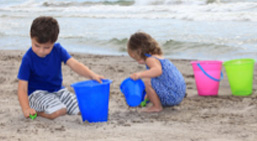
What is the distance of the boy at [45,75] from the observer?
3113 mm

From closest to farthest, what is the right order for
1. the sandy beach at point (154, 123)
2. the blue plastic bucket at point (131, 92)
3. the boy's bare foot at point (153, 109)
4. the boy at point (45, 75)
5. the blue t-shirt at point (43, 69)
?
the sandy beach at point (154, 123), the boy at point (45, 75), the blue t-shirt at point (43, 69), the boy's bare foot at point (153, 109), the blue plastic bucket at point (131, 92)

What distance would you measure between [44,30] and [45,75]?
502mm

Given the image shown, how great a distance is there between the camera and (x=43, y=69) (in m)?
3.34

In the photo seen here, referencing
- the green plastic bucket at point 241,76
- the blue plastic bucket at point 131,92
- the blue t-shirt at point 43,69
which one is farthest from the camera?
the green plastic bucket at point 241,76

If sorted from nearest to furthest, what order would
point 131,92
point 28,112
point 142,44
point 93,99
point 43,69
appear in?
point 93,99
point 28,112
point 43,69
point 142,44
point 131,92

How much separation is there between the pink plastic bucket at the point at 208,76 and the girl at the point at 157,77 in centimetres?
50

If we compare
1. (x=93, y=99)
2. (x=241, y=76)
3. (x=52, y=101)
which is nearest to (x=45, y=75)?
(x=52, y=101)

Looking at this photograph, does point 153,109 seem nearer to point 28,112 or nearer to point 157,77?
point 157,77

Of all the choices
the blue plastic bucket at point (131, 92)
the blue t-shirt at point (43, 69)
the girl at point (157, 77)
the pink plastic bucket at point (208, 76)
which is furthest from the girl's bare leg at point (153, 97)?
the blue t-shirt at point (43, 69)

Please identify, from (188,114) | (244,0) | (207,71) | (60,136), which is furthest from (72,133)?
(244,0)

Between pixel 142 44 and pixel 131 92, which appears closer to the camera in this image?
pixel 142 44

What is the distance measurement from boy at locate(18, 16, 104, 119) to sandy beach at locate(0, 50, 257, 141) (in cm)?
11

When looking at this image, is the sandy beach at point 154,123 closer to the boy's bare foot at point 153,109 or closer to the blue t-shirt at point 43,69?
the boy's bare foot at point 153,109

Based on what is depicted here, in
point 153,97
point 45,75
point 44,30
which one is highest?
point 44,30
